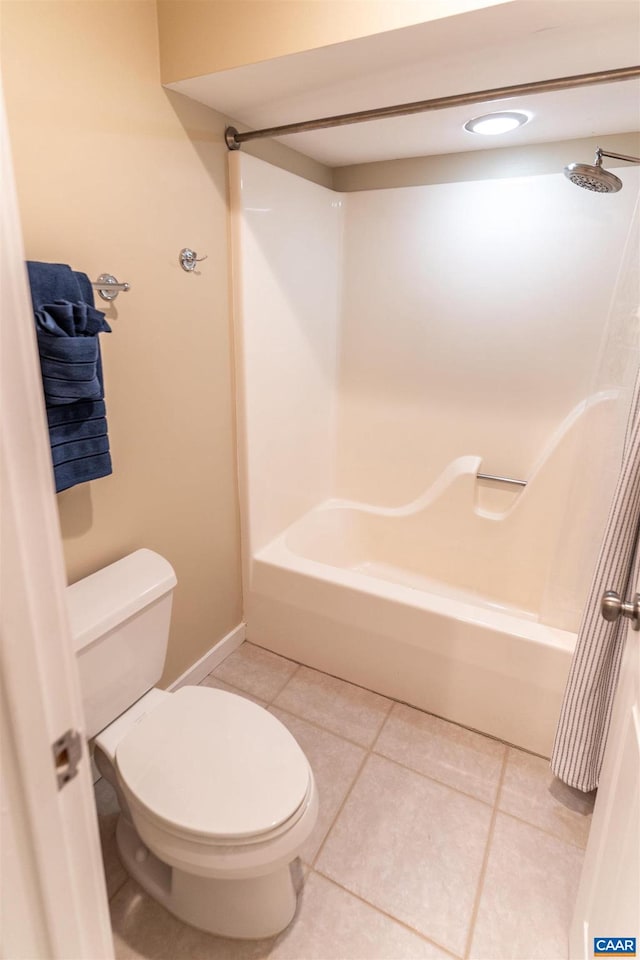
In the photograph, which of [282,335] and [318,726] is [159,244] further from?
[318,726]

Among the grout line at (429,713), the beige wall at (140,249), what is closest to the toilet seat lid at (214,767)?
the beige wall at (140,249)

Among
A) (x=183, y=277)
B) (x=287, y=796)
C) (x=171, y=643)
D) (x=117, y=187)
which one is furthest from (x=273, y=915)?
(x=117, y=187)

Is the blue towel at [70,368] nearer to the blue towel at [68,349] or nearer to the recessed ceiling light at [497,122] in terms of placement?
the blue towel at [68,349]

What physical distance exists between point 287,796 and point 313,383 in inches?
66.9

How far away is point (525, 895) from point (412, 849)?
0.30 meters

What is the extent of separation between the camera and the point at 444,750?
1.81 m

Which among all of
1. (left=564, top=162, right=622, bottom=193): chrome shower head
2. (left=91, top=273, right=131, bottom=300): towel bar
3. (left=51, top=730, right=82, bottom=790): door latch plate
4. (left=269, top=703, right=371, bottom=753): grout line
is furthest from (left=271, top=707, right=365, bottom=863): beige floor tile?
(left=564, top=162, right=622, bottom=193): chrome shower head

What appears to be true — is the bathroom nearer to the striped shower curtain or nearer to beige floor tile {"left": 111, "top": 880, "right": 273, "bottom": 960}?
beige floor tile {"left": 111, "top": 880, "right": 273, "bottom": 960}

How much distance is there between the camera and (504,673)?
1776mm

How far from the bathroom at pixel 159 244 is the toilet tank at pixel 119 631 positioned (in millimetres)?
131

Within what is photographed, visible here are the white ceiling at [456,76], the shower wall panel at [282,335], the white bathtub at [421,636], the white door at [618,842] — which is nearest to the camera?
the white door at [618,842]

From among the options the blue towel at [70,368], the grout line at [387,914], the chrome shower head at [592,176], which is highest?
the chrome shower head at [592,176]

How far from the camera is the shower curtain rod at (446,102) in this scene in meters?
1.21

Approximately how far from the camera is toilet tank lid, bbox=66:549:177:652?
1.29 meters
